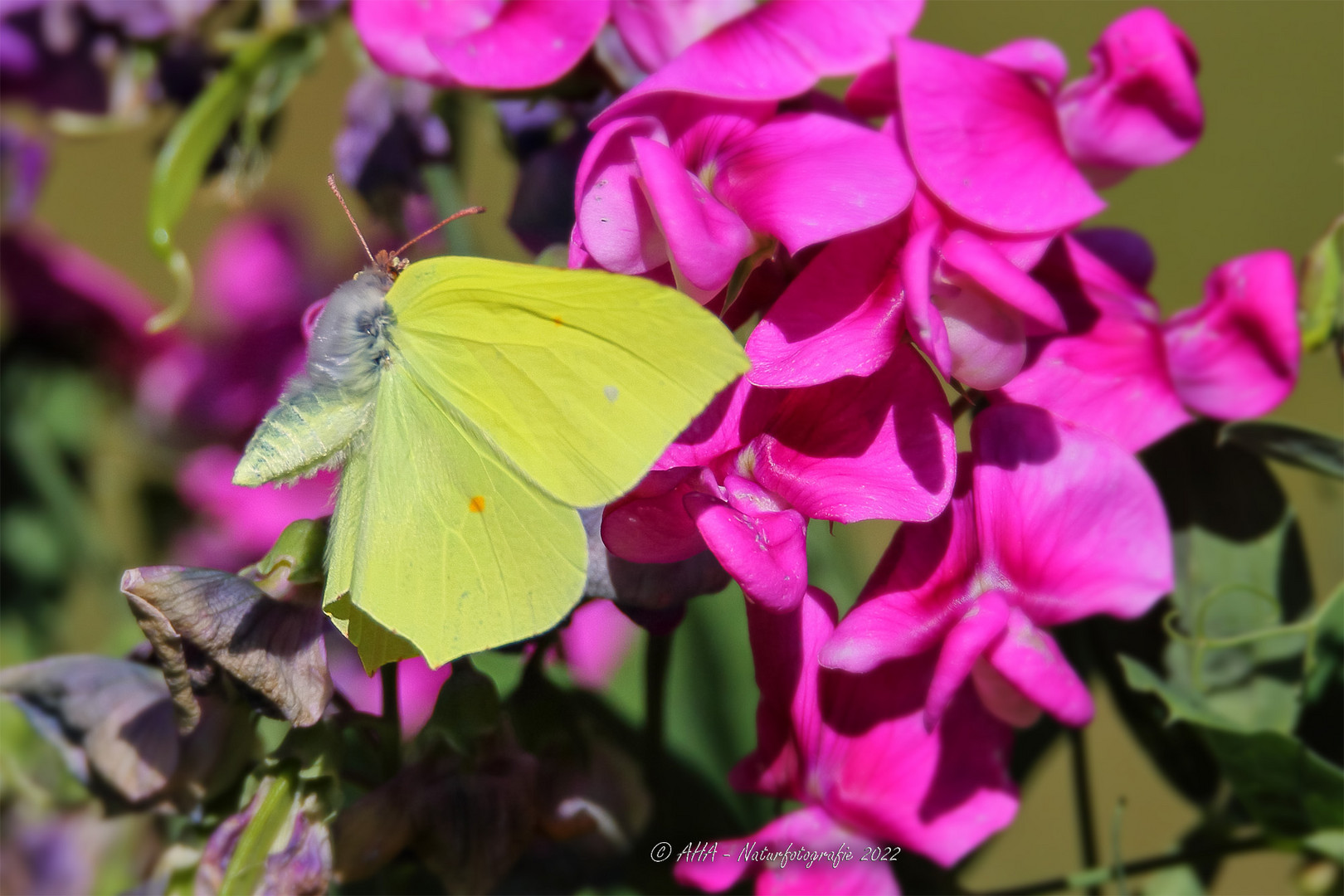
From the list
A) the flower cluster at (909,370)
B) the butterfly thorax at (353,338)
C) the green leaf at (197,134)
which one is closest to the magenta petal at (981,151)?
the flower cluster at (909,370)

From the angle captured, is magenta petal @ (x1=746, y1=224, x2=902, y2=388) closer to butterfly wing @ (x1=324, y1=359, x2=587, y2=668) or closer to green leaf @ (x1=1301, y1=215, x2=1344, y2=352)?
butterfly wing @ (x1=324, y1=359, x2=587, y2=668)

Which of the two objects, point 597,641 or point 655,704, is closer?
point 655,704

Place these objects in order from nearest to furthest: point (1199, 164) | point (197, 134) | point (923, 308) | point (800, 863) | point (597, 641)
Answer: point (923, 308)
point (800, 863)
point (197, 134)
point (597, 641)
point (1199, 164)

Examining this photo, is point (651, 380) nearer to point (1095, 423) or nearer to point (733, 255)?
point (733, 255)

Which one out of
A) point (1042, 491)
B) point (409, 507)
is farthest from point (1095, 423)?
point (409, 507)

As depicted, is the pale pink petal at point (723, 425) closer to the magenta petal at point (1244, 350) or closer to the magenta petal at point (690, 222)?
the magenta petal at point (690, 222)

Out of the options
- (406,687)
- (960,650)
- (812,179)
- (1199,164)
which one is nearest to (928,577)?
(960,650)

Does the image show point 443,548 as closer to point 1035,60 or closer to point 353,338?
point 353,338
